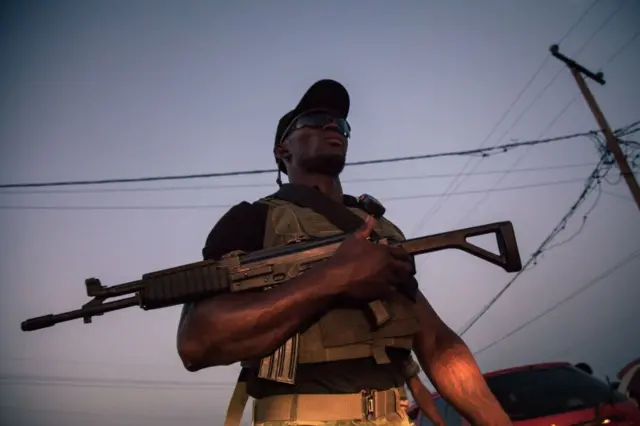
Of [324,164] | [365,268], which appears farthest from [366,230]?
[324,164]

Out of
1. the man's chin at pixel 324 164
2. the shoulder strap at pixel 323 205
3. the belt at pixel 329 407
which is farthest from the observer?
the man's chin at pixel 324 164

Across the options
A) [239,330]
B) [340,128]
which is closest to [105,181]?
[340,128]

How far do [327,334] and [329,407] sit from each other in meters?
0.28

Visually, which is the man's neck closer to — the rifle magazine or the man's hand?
the man's hand

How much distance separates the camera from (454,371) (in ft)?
6.79

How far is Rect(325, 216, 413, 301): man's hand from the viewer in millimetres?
1674

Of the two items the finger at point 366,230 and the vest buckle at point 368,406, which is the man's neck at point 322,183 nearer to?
the finger at point 366,230

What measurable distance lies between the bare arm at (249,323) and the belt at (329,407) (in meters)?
0.28

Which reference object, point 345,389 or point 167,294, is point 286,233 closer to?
point 167,294

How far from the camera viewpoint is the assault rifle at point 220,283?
1678mm

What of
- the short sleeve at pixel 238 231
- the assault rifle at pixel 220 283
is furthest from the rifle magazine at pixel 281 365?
the short sleeve at pixel 238 231

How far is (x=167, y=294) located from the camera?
1683 millimetres

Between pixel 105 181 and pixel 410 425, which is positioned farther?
pixel 105 181

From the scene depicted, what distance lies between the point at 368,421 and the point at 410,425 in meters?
0.26
